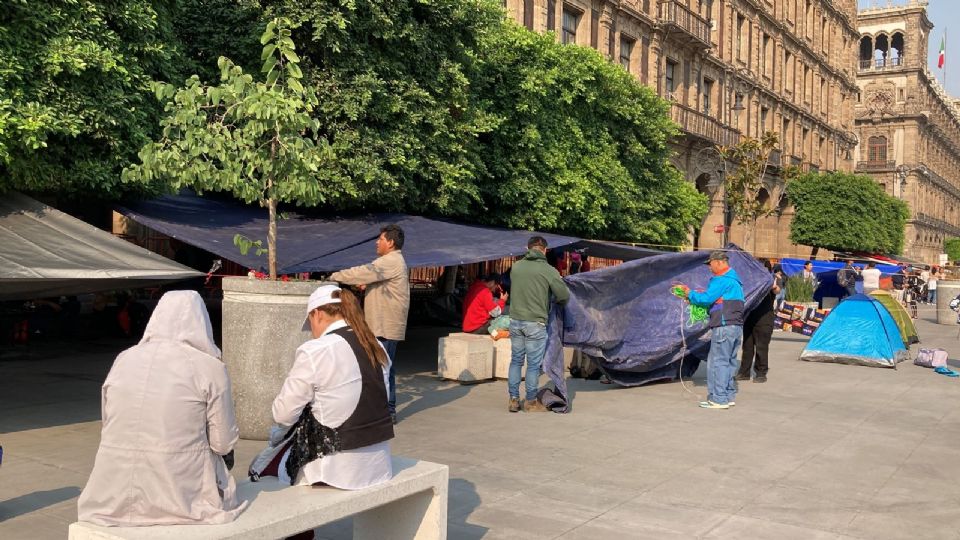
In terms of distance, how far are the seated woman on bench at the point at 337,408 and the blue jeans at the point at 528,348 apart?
4874 mm

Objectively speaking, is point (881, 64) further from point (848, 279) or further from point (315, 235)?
point (315, 235)

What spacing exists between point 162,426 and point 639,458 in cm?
483

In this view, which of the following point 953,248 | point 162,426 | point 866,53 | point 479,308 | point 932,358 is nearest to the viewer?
point 162,426

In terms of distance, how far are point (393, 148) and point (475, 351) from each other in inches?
140

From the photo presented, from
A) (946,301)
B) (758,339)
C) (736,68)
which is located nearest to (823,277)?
(946,301)

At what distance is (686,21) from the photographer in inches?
1377

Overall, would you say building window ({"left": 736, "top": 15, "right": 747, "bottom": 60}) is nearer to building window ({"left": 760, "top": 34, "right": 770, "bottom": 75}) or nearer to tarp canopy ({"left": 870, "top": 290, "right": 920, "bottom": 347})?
building window ({"left": 760, "top": 34, "right": 770, "bottom": 75})

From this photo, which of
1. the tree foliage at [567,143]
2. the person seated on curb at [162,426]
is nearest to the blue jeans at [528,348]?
the person seated on curb at [162,426]

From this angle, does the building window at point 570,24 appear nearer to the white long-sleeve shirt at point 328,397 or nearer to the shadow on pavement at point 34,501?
the shadow on pavement at point 34,501

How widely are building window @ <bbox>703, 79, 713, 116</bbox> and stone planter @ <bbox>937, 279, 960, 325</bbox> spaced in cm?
1267

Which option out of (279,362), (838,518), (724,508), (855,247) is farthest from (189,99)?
(855,247)

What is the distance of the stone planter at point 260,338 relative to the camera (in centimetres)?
733

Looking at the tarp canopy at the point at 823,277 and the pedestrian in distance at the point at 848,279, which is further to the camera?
the tarp canopy at the point at 823,277

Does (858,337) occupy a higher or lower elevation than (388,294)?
lower
